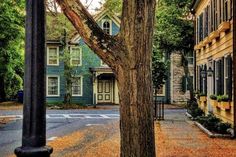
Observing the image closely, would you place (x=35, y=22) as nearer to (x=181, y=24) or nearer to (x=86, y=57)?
(x=181, y=24)

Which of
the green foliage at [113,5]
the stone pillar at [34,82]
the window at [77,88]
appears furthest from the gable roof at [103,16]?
the stone pillar at [34,82]

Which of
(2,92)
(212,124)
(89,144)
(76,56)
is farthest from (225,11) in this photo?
(2,92)

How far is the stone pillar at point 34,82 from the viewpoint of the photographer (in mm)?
3242

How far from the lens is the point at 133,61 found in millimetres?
5254

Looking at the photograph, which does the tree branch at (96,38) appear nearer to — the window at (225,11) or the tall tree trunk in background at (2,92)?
the window at (225,11)

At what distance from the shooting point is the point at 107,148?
12.6 metres

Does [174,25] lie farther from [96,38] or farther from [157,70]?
[96,38]

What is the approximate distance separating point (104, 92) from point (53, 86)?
15.9 ft

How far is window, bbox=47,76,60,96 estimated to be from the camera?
40.2m

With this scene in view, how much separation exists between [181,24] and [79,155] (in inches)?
1000

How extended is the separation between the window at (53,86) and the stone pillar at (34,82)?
3729 cm

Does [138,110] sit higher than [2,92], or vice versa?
[2,92]

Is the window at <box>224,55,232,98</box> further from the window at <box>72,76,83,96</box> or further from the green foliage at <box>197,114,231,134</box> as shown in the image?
the window at <box>72,76,83,96</box>

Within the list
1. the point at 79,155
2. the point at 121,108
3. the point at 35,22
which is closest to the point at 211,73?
the point at 79,155
